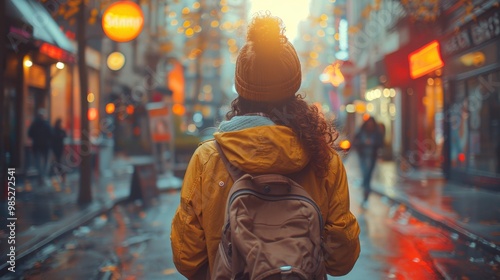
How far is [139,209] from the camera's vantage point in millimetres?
11398

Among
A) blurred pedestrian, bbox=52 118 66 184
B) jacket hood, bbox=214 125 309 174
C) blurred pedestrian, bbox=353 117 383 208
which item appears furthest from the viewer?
blurred pedestrian, bbox=52 118 66 184

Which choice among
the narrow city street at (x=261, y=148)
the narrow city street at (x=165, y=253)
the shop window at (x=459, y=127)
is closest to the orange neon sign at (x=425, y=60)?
the narrow city street at (x=261, y=148)

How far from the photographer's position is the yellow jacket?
220 centimetres

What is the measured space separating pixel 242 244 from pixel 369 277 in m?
4.02

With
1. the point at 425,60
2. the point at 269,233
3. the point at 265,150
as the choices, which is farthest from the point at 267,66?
→ the point at 425,60

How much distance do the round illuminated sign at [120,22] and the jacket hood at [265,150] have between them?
31.9ft

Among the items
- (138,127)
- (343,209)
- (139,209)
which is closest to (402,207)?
(139,209)

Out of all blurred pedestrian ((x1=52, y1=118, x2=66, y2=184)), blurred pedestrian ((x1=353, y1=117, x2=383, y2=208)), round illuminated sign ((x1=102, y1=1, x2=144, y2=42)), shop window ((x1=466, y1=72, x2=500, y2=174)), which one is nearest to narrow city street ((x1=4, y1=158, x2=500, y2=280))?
blurred pedestrian ((x1=353, y1=117, x2=383, y2=208))

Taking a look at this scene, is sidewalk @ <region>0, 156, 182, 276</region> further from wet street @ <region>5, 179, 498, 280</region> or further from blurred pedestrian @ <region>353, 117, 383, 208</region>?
blurred pedestrian @ <region>353, 117, 383, 208</region>

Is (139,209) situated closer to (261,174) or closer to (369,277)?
(369,277)

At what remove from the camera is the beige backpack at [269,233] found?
1.96m

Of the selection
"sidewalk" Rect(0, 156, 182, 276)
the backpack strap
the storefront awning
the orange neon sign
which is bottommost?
"sidewalk" Rect(0, 156, 182, 276)

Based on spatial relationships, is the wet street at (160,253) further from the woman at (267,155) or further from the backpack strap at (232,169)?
the backpack strap at (232,169)

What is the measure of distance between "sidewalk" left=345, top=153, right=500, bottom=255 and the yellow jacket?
5231 mm
